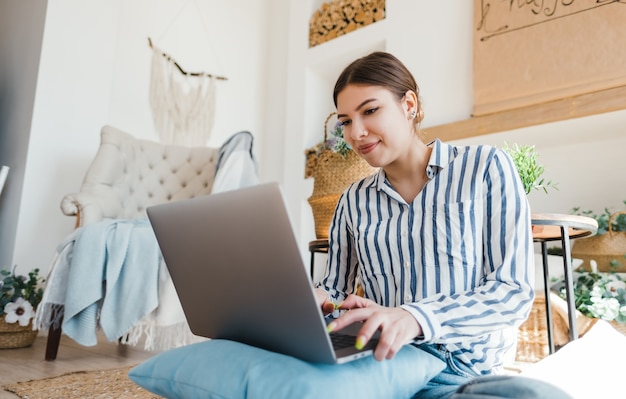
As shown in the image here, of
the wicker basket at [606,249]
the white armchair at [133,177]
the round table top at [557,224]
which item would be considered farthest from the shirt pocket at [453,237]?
the white armchair at [133,177]

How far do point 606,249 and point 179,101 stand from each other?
2.77m

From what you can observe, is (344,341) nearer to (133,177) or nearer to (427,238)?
(427,238)

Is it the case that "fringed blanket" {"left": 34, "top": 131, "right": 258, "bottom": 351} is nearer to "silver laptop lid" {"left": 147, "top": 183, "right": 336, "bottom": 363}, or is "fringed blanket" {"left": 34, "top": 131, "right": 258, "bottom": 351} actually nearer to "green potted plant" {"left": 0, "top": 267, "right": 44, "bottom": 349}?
"green potted plant" {"left": 0, "top": 267, "right": 44, "bottom": 349}

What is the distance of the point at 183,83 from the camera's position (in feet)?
11.4

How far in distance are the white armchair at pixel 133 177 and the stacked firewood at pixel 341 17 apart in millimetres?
1449

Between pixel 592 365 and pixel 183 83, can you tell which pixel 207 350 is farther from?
pixel 183 83

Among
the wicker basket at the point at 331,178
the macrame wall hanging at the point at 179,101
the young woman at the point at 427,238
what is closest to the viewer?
the young woman at the point at 427,238

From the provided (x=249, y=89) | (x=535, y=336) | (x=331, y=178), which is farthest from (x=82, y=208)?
(x=249, y=89)

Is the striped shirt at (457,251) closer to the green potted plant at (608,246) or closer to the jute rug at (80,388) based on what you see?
the jute rug at (80,388)

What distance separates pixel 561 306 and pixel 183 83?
281 cm

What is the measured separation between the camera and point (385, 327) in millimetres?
573

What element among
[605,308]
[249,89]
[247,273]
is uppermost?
[249,89]

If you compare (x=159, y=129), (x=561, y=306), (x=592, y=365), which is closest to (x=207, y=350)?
(x=592, y=365)

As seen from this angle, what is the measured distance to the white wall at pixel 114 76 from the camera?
261 centimetres
